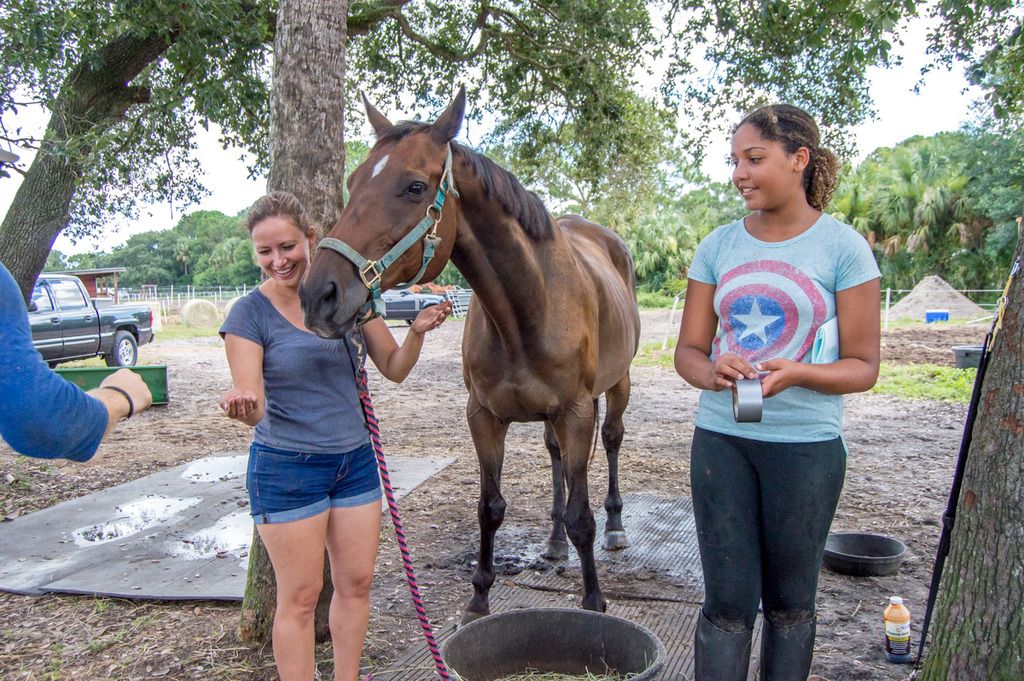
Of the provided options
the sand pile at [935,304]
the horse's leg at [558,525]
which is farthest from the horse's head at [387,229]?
the sand pile at [935,304]

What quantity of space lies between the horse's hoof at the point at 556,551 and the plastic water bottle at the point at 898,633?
68.0 inches

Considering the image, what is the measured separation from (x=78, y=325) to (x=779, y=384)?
1286cm

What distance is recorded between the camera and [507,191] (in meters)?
2.86

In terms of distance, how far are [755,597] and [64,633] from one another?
3062mm

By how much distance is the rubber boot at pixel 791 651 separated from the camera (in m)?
1.92

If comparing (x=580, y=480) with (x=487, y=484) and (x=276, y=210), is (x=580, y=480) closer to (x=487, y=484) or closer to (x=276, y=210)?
(x=487, y=484)

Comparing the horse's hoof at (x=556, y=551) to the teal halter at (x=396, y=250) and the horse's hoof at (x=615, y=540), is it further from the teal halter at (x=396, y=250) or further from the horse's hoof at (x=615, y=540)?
the teal halter at (x=396, y=250)

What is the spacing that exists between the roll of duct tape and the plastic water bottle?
5.78 ft

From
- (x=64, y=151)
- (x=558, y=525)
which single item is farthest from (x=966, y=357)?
(x=64, y=151)

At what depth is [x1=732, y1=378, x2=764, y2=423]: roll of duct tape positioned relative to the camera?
5.34ft

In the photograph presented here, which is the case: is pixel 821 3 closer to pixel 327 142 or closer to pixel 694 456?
pixel 327 142

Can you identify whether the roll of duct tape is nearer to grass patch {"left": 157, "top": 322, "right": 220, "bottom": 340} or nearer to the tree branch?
the tree branch

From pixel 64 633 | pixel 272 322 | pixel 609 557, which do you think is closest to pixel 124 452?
pixel 64 633

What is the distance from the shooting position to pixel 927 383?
9.97m
